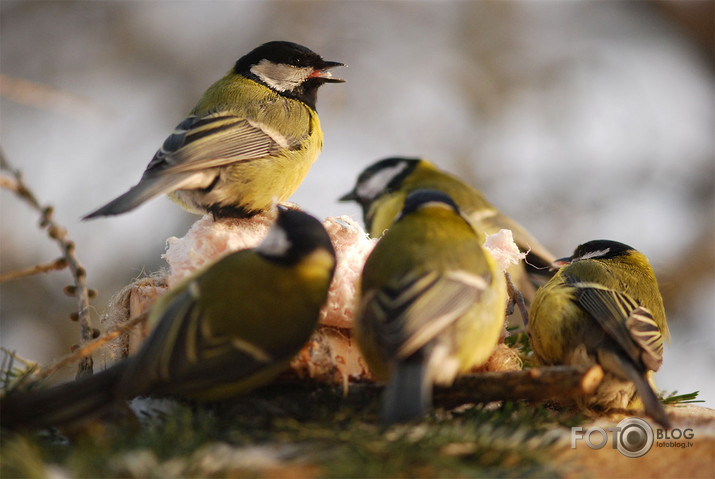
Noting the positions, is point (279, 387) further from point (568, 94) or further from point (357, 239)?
point (568, 94)

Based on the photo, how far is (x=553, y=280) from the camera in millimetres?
1701

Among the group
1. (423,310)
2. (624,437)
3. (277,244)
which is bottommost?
(624,437)

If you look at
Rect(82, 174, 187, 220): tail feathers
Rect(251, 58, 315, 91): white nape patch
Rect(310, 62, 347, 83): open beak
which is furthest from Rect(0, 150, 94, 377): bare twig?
Rect(310, 62, 347, 83): open beak

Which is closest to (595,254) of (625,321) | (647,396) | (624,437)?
(625,321)

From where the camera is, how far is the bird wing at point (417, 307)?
99cm

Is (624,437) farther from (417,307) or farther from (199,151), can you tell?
(199,151)

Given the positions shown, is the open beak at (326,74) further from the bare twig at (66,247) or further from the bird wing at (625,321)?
the bare twig at (66,247)

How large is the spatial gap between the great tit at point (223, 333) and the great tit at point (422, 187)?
42.1 inches

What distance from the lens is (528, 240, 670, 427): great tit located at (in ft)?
4.51

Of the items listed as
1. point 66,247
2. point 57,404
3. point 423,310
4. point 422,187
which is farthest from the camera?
point 422,187

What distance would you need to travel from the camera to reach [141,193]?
57.1 inches

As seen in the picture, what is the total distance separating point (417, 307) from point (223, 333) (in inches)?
12.1

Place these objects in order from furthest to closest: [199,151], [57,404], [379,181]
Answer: [379,181]
[199,151]
[57,404]

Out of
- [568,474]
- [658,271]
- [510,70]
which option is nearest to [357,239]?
[568,474]
